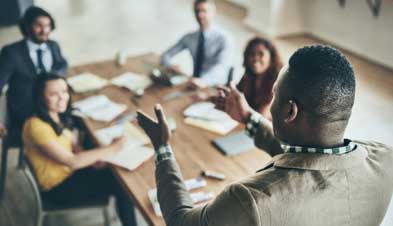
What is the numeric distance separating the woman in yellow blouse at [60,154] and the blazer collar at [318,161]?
1.26 metres

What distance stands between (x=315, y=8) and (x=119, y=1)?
3441 mm

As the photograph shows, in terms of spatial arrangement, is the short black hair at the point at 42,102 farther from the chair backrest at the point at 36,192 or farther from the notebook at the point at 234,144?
the notebook at the point at 234,144

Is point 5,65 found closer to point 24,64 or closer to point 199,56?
point 24,64

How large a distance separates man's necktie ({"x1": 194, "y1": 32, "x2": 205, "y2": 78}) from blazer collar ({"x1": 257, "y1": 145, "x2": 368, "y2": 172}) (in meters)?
2.37

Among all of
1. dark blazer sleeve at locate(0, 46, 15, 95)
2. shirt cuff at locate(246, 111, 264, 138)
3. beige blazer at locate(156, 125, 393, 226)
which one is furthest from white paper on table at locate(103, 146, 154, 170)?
dark blazer sleeve at locate(0, 46, 15, 95)

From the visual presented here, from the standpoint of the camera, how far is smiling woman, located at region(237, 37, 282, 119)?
2.97 meters

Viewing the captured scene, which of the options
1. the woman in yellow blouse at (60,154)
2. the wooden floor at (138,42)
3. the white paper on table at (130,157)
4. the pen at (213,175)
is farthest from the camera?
the wooden floor at (138,42)

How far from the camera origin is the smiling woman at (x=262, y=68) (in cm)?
297

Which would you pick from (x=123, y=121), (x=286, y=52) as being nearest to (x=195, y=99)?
(x=123, y=121)

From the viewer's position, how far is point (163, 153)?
1.67 m

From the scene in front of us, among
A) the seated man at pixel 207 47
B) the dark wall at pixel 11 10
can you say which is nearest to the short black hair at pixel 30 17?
the seated man at pixel 207 47

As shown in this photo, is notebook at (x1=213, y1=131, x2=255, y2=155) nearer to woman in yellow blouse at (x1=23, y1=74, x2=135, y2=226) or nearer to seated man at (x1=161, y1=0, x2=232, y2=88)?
woman in yellow blouse at (x1=23, y1=74, x2=135, y2=226)

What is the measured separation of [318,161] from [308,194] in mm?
101

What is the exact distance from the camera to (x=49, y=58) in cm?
331
